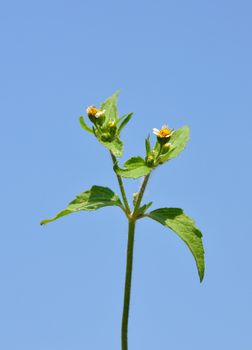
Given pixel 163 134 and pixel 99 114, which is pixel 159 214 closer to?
pixel 163 134

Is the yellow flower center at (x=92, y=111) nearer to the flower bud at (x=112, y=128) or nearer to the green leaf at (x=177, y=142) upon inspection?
the flower bud at (x=112, y=128)

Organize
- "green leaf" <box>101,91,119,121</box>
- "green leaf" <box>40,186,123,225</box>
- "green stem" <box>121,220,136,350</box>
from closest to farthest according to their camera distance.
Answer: "green stem" <box>121,220,136,350</box>, "green leaf" <box>40,186,123,225</box>, "green leaf" <box>101,91,119,121</box>

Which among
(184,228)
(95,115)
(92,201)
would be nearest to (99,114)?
(95,115)

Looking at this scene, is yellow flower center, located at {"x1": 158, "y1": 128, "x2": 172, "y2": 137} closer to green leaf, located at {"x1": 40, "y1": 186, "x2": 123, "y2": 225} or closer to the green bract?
the green bract

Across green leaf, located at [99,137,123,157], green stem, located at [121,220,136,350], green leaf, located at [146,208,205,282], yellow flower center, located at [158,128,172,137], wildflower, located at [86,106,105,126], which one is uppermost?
wildflower, located at [86,106,105,126]

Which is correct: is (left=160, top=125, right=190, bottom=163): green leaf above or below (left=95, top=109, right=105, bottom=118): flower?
below

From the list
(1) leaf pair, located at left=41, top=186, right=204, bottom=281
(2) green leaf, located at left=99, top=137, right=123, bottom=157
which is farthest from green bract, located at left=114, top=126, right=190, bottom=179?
(1) leaf pair, located at left=41, top=186, right=204, bottom=281

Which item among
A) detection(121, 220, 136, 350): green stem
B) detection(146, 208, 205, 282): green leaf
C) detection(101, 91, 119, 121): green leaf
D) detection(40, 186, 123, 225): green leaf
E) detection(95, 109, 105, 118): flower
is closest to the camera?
detection(121, 220, 136, 350): green stem
